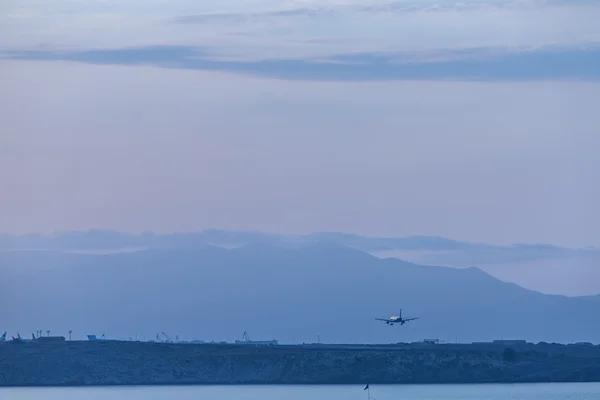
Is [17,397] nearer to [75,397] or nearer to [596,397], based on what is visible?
[75,397]

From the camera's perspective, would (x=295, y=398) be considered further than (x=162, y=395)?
No

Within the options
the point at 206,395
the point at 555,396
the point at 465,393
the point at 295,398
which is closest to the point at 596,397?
the point at 555,396

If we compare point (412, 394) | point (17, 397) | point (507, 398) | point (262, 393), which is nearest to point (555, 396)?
point (507, 398)

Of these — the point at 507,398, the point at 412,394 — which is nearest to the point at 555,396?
the point at 507,398

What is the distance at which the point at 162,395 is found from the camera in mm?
198375

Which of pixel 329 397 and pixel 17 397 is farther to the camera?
pixel 17 397

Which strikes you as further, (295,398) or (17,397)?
(17,397)

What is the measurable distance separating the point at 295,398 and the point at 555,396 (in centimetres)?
2786

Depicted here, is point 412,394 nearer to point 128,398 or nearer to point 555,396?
point 555,396

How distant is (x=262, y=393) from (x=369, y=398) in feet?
57.1

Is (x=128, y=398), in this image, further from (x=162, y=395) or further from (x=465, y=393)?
(x=465, y=393)

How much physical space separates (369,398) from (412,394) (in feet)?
34.6

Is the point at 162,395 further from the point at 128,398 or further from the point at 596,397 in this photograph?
the point at 596,397

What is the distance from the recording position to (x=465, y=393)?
192625mm
